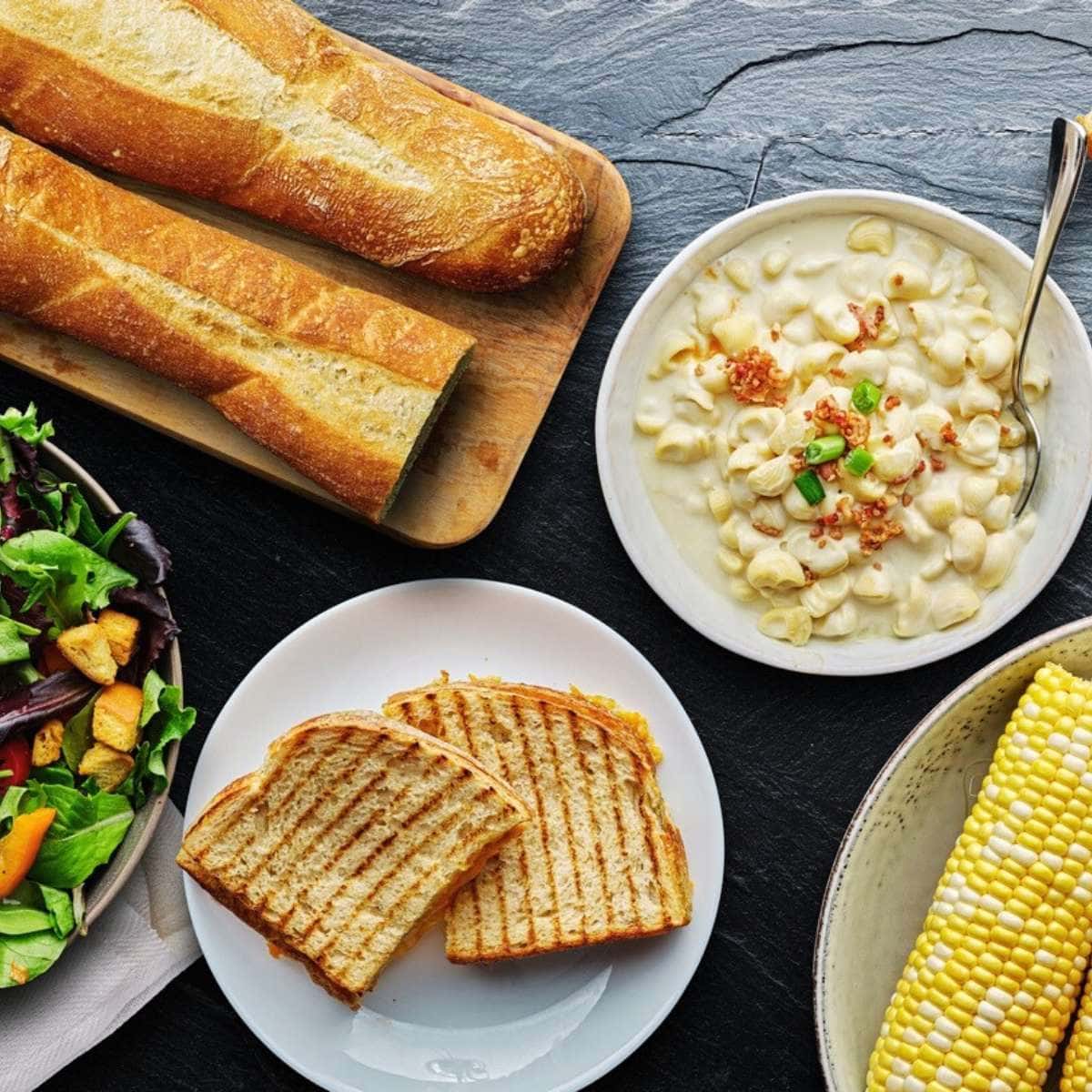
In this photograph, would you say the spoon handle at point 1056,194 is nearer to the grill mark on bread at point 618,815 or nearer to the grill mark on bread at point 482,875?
the grill mark on bread at point 618,815

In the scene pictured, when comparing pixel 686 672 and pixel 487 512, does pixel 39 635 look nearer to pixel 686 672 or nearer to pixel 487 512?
pixel 487 512

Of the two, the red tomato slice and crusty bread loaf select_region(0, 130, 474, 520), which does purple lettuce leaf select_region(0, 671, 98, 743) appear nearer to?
the red tomato slice

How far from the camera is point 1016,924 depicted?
2039mm

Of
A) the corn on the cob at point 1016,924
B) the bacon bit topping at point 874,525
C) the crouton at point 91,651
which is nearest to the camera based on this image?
the corn on the cob at point 1016,924

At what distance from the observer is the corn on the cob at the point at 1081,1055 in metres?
2.12

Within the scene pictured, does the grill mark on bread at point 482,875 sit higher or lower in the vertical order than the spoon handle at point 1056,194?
lower

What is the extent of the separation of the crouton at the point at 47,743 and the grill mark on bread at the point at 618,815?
43.2 inches

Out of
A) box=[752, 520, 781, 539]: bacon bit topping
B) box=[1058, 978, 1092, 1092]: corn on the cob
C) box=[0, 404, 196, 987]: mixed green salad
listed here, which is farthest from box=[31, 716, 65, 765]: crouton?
box=[1058, 978, 1092, 1092]: corn on the cob

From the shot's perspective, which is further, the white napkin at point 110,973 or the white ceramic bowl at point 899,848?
the white napkin at point 110,973

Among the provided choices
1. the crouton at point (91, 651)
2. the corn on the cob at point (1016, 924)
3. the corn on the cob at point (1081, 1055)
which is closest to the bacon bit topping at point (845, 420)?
the corn on the cob at point (1016, 924)

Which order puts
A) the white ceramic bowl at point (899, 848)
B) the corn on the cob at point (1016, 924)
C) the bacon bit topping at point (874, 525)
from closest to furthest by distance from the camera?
1. the corn on the cob at point (1016, 924)
2. the white ceramic bowl at point (899, 848)
3. the bacon bit topping at point (874, 525)

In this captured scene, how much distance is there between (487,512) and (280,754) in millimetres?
644

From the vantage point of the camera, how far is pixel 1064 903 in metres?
2.03

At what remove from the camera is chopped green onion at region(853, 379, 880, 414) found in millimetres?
2311
